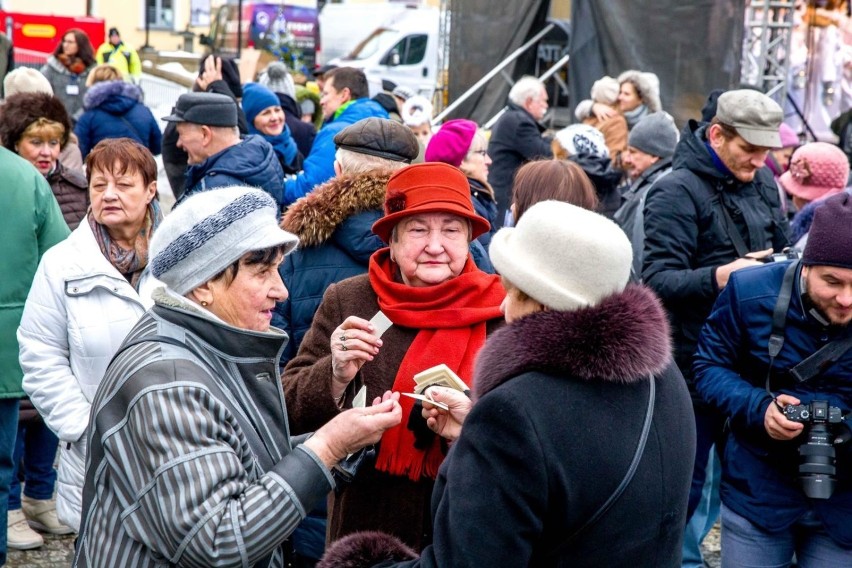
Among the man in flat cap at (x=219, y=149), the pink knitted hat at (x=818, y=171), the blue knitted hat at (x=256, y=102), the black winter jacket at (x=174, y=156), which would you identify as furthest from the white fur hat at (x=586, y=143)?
the blue knitted hat at (x=256, y=102)

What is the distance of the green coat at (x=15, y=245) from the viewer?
4691 millimetres

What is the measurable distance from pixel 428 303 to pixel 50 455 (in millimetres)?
3114

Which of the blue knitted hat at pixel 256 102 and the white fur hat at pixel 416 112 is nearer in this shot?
the blue knitted hat at pixel 256 102

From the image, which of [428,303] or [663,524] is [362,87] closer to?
[428,303]

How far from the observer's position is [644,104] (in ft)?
30.2

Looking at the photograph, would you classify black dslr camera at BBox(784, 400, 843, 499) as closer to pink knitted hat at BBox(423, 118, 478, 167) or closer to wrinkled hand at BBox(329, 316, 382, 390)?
wrinkled hand at BBox(329, 316, 382, 390)

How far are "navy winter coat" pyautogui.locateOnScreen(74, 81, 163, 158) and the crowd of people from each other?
9.11 ft

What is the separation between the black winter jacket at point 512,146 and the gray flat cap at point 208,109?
10.3ft

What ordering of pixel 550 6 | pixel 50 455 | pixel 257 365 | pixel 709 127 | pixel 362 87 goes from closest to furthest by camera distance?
pixel 257 365 → pixel 709 127 → pixel 50 455 → pixel 362 87 → pixel 550 6

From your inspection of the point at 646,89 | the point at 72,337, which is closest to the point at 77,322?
the point at 72,337

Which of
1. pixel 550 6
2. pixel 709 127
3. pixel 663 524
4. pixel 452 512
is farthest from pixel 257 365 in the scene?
A: pixel 550 6

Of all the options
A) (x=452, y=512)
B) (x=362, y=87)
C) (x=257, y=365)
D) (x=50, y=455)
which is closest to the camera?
(x=452, y=512)

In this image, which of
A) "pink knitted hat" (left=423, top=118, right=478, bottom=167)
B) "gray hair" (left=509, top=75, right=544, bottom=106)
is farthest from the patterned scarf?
"gray hair" (left=509, top=75, right=544, bottom=106)

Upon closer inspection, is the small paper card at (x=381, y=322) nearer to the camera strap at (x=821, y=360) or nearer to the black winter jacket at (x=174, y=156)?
the camera strap at (x=821, y=360)
